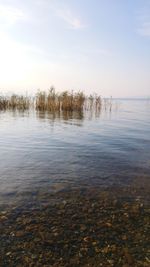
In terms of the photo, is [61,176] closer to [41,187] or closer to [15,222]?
[41,187]

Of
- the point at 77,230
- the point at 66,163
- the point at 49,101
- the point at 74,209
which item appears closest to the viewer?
the point at 77,230

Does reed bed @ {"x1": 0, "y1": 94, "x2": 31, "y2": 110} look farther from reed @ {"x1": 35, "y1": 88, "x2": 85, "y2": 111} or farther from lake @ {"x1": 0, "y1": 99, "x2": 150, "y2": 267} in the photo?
lake @ {"x1": 0, "y1": 99, "x2": 150, "y2": 267}

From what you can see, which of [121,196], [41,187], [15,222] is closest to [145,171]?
[121,196]

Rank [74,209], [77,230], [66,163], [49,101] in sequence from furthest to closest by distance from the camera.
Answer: [49,101] → [66,163] → [74,209] → [77,230]

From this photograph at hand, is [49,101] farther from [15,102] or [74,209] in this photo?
[74,209]

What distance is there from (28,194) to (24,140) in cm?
962

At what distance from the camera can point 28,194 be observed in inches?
301

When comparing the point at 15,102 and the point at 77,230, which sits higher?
the point at 15,102

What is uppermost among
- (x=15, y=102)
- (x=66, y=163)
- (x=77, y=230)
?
(x=15, y=102)

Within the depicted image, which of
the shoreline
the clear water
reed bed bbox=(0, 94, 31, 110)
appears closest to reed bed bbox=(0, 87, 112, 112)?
reed bed bbox=(0, 94, 31, 110)

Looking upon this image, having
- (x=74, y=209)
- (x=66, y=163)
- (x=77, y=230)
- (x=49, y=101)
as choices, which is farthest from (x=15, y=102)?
(x=77, y=230)

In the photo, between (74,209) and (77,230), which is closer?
(77,230)

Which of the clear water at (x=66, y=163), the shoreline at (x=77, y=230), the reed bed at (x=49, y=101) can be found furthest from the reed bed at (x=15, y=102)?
the shoreline at (x=77, y=230)

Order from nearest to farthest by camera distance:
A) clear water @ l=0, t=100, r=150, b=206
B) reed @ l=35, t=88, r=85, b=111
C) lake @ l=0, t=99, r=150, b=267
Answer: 1. lake @ l=0, t=99, r=150, b=267
2. clear water @ l=0, t=100, r=150, b=206
3. reed @ l=35, t=88, r=85, b=111
